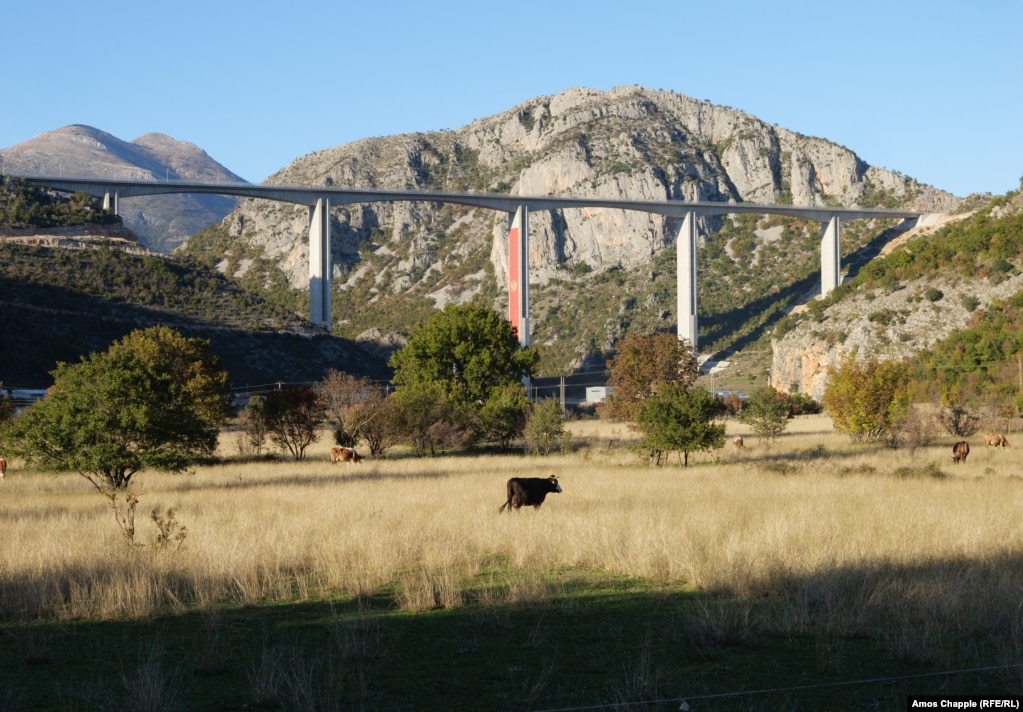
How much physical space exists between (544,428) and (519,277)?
57655 mm

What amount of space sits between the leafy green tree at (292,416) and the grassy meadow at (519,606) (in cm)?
1964

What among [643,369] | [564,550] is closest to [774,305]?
[643,369]

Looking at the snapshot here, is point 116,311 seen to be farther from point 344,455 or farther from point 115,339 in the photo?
point 344,455

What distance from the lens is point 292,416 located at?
39.8 meters

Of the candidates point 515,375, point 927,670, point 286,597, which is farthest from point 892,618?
point 515,375

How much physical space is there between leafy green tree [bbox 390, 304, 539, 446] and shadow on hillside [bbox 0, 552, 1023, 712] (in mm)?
34238

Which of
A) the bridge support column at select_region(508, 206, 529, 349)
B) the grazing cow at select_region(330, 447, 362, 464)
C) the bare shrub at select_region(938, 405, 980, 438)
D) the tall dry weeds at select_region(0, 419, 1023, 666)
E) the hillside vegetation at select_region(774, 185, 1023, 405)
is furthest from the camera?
the bridge support column at select_region(508, 206, 529, 349)

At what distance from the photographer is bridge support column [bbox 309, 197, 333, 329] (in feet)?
318

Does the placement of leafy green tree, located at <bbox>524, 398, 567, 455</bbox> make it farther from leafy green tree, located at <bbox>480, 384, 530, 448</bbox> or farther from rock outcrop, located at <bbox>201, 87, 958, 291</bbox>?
rock outcrop, located at <bbox>201, 87, 958, 291</bbox>

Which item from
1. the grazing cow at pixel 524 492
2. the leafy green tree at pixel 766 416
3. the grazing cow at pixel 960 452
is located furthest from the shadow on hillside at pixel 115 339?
the grazing cow at pixel 960 452

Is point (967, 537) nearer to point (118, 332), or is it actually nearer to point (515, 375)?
point (515, 375)

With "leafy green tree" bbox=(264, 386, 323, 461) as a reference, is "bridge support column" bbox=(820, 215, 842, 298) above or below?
above

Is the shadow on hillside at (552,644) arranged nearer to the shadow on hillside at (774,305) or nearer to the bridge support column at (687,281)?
the bridge support column at (687,281)

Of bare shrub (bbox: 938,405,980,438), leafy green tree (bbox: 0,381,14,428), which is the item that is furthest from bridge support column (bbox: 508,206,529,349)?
leafy green tree (bbox: 0,381,14,428)
